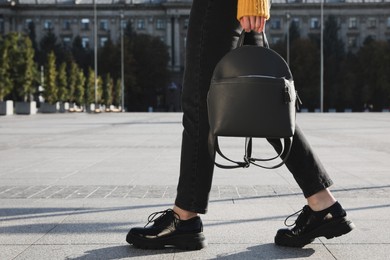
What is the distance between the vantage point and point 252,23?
9.74ft

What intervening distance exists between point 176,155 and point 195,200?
6.02 metres

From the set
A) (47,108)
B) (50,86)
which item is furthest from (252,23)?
(50,86)

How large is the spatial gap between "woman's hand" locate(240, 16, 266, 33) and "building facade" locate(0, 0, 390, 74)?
91.5m

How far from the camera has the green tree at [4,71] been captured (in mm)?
36609

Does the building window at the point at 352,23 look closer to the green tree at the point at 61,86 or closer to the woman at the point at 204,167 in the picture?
the green tree at the point at 61,86

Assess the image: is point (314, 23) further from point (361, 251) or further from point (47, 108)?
point (361, 251)

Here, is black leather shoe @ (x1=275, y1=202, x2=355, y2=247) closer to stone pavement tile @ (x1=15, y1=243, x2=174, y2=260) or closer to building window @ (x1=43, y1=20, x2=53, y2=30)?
stone pavement tile @ (x1=15, y1=243, x2=174, y2=260)

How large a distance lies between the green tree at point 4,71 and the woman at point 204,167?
34789 millimetres

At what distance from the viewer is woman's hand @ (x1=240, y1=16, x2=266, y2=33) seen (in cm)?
296

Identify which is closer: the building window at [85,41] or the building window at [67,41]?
the building window at [85,41]

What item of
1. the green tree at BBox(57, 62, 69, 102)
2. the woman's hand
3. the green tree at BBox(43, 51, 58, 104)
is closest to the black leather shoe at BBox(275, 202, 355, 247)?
the woman's hand

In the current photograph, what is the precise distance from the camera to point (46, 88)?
4797 cm

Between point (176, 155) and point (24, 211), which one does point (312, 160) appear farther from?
point (176, 155)

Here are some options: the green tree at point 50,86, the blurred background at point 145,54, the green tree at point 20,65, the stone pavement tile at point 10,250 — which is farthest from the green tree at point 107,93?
the stone pavement tile at point 10,250
